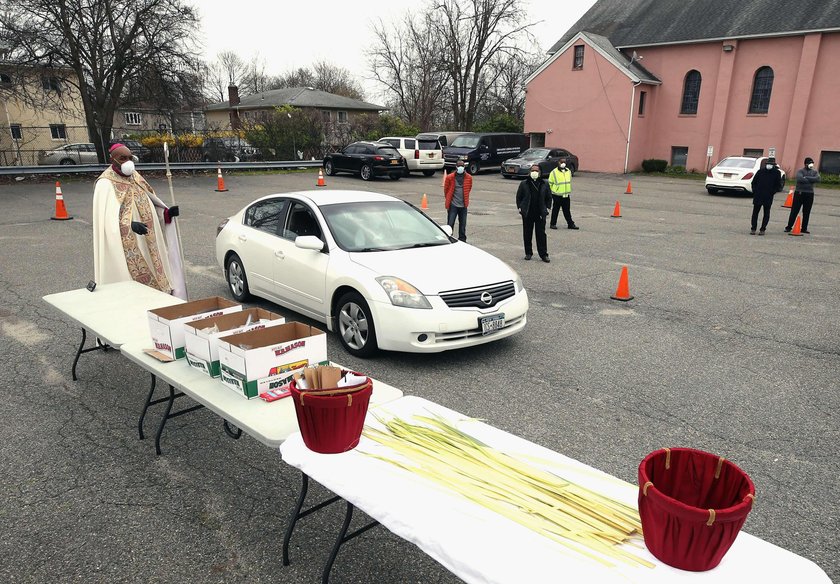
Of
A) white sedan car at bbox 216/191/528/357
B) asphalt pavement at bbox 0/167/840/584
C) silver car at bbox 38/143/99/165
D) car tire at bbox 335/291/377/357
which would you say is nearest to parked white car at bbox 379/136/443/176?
silver car at bbox 38/143/99/165

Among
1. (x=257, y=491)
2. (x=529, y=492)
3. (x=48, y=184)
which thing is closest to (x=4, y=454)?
(x=257, y=491)

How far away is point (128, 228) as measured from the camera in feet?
19.8

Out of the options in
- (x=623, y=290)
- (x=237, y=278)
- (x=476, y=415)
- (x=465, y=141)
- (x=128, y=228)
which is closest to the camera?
(x=476, y=415)

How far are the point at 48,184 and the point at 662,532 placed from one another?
2591 centimetres

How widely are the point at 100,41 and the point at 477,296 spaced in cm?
2590

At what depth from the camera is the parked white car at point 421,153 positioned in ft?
91.4

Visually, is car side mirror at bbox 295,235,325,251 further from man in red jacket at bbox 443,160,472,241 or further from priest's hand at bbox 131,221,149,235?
man in red jacket at bbox 443,160,472,241

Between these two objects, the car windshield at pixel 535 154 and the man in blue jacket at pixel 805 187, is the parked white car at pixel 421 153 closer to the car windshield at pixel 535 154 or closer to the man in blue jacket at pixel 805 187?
the car windshield at pixel 535 154

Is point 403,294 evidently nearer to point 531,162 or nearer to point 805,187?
point 805,187

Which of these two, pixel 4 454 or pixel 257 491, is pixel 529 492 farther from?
pixel 4 454

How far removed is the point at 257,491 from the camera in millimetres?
3752

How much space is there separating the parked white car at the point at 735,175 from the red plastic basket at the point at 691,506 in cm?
2314

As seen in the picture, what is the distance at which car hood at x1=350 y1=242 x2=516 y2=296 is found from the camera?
19.0 feet

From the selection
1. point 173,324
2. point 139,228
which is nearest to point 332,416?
point 173,324
